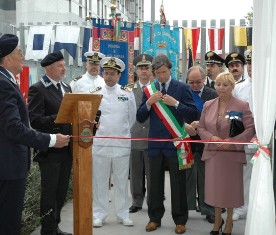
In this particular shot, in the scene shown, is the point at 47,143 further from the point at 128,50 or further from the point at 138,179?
the point at 128,50

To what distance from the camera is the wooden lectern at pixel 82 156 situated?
141 inches

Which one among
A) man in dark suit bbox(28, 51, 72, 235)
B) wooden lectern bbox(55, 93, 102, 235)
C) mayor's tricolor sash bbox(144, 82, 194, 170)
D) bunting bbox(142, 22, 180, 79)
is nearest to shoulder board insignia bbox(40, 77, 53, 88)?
man in dark suit bbox(28, 51, 72, 235)

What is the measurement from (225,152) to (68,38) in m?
7.13

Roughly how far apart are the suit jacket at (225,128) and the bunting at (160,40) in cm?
548

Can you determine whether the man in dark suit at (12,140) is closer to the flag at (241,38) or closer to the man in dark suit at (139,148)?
the man in dark suit at (139,148)

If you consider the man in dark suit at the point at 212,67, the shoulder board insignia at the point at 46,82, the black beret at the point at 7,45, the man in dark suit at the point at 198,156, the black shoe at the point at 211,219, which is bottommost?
the black shoe at the point at 211,219

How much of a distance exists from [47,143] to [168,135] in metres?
1.62

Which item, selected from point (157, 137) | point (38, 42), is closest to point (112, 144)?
point (157, 137)

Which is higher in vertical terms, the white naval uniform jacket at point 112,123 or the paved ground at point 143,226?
the white naval uniform jacket at point 112,123

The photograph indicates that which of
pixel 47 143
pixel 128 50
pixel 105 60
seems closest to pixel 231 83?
pixel 105 60

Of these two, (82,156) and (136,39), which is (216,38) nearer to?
(136,39)

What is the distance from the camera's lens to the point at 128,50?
30.7 feet

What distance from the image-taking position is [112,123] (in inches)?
194

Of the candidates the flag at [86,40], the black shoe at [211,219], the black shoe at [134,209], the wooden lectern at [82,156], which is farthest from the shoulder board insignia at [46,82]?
the flag at [86,40]
